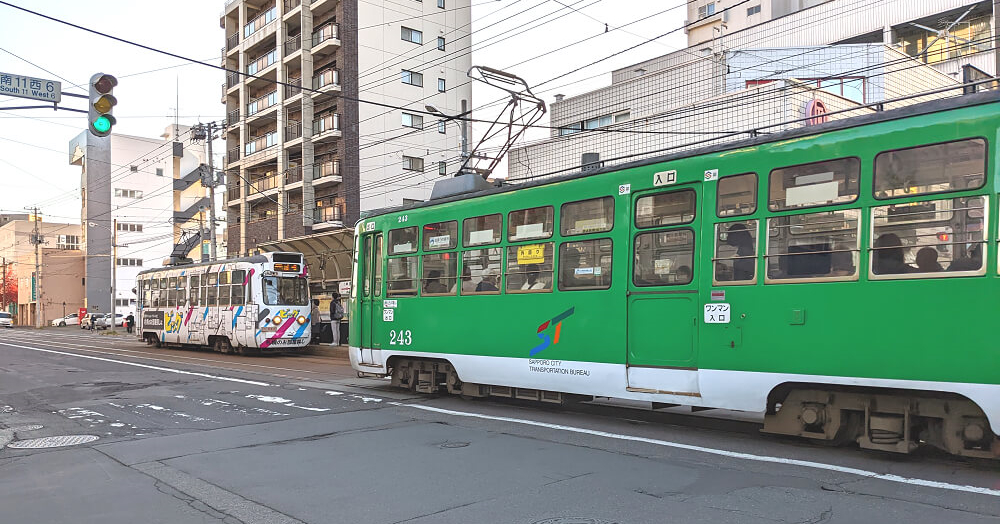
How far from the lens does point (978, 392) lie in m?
6.53

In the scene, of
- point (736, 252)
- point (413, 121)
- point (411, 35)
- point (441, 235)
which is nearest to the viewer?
point (736, 252)

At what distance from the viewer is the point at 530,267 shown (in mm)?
10820

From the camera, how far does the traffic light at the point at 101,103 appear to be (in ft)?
41.8

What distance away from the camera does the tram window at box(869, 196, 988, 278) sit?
6.65 metres

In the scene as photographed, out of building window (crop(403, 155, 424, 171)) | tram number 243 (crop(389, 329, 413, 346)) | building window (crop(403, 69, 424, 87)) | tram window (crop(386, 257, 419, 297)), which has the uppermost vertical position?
building window (crop(403, 69, 424, 87))

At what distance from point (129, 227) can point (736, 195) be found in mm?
84247

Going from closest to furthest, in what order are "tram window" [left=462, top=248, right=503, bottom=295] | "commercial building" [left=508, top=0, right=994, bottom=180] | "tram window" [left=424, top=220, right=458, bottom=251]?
"tram window" [left=462, top=248, right=503, bottom=295]
"tram window" [left=424, top=220, right=458, bottom=251]
"commercial building" [left=508, top=0, right=994, bottom=180]

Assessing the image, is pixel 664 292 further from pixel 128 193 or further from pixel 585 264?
pixel 128 193

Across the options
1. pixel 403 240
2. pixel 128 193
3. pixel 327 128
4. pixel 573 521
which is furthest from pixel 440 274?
pixel 128 193

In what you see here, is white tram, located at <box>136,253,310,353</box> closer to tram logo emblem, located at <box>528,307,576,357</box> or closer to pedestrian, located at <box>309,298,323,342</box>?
pedestrian, located at <box>309,298,323,342</box>

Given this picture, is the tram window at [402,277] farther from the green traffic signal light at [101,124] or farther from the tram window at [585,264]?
the green traffic signal light at [101,124]

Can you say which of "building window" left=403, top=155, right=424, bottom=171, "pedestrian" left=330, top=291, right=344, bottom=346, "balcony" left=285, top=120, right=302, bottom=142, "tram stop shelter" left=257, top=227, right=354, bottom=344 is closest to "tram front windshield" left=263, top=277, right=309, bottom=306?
"pedestrian" left=330, top=291, right=344, bottom=346

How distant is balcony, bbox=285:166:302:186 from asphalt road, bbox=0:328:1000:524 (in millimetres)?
30305

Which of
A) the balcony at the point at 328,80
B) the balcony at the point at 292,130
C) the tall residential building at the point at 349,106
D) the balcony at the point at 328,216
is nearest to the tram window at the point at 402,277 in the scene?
the tall residential building at the point at 349,106
